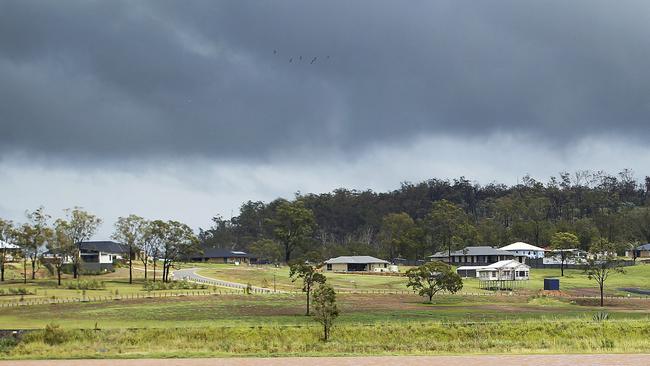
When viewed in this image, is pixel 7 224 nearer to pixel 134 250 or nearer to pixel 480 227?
pixel 134 250

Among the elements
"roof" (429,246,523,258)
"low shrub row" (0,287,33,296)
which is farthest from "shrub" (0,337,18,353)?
"roof" (429,246,523,258)

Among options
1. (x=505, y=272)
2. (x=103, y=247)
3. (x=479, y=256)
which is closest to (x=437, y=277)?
(x=505, y=272)

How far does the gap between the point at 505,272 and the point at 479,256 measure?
1147 inches

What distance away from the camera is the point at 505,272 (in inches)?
4697

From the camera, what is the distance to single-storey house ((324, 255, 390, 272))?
147375 millimetres

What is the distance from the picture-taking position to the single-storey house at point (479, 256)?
146 metres

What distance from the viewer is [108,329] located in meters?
50.0

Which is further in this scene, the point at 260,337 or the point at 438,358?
the point at 260,337

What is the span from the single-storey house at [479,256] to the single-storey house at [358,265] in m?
13.9

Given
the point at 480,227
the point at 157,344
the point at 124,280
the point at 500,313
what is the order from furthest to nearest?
the point at 480,227
the point at 124,280
the point at 500,313
the point at 157,344

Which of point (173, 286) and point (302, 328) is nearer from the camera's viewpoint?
point (302, 328)

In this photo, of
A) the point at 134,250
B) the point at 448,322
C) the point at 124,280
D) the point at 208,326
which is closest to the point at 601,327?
the point at 448,322

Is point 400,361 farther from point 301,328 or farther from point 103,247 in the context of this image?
point 103,247

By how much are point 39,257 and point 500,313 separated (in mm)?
79994
